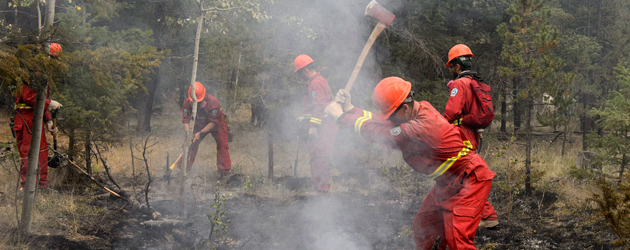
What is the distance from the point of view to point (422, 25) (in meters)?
9.20

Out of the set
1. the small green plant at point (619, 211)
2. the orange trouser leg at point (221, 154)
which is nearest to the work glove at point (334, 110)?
the small green plant at point (619, 211)

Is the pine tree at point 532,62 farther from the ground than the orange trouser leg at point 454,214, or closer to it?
farther from the ground

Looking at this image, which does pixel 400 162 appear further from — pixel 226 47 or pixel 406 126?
pixel 406 126

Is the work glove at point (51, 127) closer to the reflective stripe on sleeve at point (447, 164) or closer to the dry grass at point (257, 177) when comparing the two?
the dry grass at point (257, 177)

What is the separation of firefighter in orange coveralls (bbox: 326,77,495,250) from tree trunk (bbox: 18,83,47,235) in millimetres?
3112

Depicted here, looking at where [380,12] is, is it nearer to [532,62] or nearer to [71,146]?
[532,62]

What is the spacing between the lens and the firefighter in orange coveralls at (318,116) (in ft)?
20.7

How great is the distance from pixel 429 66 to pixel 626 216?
5698 mm

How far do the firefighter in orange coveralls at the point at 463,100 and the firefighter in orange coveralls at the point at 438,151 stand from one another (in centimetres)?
130

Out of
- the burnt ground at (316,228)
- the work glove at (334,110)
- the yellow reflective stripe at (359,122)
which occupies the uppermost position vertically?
the work glove at (334,110)

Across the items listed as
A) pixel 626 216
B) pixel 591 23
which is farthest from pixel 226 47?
pixel 591 23

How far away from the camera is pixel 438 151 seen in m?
3.25

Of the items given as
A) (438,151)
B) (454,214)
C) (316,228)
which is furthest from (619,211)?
(316,228)

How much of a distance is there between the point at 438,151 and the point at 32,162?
391 centimetres
